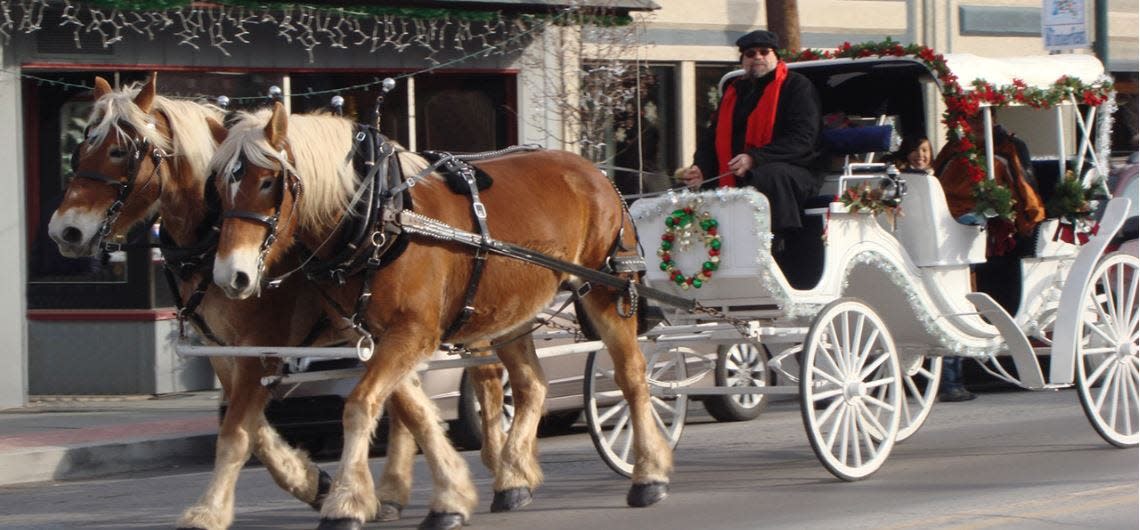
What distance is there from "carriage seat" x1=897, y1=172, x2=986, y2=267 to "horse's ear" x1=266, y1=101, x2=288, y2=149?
13.7 feet

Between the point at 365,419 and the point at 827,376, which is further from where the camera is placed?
the point at 827,376

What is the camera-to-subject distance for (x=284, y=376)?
288 inches

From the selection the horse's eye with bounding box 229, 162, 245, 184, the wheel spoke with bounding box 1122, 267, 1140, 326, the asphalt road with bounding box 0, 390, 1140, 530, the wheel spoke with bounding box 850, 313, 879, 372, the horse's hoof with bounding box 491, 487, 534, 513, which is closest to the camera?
the horse's eye with bounding box 229, 162, 245, 184

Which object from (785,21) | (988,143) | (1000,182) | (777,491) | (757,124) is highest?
(785,21)

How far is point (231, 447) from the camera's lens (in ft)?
23.4

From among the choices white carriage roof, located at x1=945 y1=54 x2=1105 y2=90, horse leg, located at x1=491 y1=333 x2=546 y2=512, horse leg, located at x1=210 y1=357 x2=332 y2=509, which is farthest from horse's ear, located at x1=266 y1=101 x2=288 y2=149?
white carriage roof, located at x1=945 y1=54 x2=1105 y2=90

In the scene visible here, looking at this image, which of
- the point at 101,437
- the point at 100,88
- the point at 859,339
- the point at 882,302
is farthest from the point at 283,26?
the point at 859,339

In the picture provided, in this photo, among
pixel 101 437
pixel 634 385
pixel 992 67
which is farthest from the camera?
pixel 101 437

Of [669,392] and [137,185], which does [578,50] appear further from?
[137,185]

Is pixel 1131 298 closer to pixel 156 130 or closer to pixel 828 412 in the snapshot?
pixel 828 412

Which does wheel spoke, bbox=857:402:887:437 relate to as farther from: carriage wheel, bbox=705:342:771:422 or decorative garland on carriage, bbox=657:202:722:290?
carriage wheel, bbox=705:342:771:422

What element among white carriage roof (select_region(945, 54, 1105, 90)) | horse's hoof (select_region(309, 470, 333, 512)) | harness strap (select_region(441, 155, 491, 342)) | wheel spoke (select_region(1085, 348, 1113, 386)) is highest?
white carriage roof (select_region(945, 54, 1105, 90))

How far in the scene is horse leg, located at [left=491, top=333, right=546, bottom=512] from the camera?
26.1ft

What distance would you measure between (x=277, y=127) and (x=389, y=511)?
203 cm
